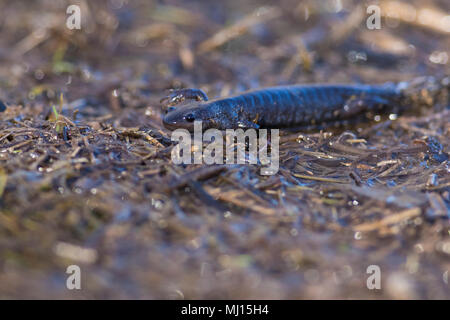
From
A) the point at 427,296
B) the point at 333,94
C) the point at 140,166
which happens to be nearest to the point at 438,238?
the point at 427,296

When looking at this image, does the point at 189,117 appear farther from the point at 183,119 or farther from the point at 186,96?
the point at 186,96

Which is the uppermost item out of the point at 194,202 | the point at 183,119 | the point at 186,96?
the point at 186,96

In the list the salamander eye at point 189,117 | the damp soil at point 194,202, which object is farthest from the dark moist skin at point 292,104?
the damp soil at point 194,202

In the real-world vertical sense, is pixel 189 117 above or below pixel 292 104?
below

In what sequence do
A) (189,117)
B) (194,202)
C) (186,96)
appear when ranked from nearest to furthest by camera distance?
(194,202)
(189,117)
(186,96)

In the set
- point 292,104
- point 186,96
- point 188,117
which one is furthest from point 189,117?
point 292,104

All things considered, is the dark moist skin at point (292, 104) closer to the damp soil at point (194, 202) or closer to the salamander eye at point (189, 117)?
the salamander eye at point (189, 117)

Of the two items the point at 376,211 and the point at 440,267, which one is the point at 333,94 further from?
the point at 440,267
